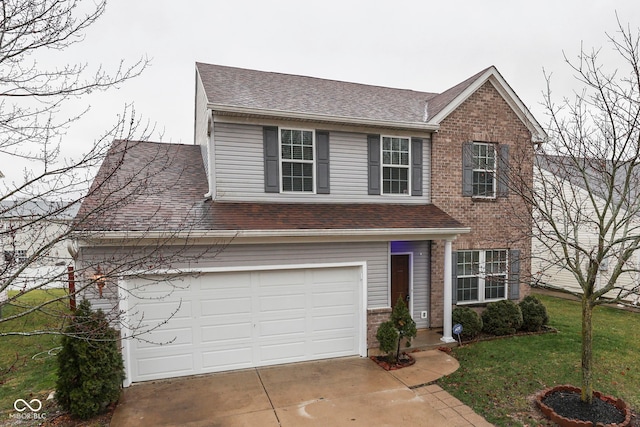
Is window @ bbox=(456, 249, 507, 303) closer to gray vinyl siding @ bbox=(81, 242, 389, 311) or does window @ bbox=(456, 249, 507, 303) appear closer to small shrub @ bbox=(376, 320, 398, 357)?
gray vinyl siding @ bbox=(81, 242, 389, 311)

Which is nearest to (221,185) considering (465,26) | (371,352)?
(371,352)

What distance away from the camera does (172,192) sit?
8.79m

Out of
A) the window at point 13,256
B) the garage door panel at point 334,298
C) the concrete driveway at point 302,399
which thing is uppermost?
the window at point 13,256

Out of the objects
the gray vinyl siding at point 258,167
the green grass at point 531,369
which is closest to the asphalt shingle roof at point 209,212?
the gray vinyl siding at point 258,167

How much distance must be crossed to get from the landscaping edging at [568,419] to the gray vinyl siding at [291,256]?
12.1 feet

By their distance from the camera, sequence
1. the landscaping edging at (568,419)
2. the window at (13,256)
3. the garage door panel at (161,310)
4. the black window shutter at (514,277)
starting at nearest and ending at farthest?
the window at (13,256) < the landscaping edging at (568,419) < the garage door panel at (161,310) < the black window shutter at (514,277)

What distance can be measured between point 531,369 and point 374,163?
244 inches

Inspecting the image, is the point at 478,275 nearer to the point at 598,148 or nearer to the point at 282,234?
the point at 598,148

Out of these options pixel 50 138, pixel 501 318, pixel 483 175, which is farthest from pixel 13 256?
pixel 483 175

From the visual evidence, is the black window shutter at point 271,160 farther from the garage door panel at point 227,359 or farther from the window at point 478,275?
the window at point 478,275


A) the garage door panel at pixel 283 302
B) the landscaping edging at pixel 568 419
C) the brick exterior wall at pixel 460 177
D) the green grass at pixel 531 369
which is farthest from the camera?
the brick exterior wall at pixel 460 177

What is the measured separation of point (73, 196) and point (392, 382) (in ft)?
21.0

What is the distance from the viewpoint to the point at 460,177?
10750 mm

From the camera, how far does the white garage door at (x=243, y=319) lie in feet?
23.6
